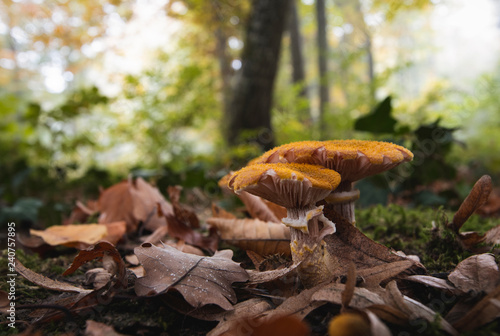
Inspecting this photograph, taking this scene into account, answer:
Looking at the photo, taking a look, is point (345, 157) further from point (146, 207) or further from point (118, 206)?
point (118, 206)

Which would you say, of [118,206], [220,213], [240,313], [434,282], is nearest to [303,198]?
[240,313]

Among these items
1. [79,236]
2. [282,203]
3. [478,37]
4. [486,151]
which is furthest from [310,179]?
[478,37]

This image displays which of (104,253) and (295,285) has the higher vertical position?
(104,253)

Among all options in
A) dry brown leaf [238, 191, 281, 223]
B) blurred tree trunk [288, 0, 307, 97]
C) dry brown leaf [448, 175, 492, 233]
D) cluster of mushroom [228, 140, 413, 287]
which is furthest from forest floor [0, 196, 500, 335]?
blurred tree trunk [288, 0, 307, 97]

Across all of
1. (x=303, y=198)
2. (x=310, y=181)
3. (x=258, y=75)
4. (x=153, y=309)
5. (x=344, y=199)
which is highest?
(x=258, y=75)

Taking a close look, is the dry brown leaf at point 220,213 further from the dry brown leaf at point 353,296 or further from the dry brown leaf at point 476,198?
the dry brown leaf at point 476,198

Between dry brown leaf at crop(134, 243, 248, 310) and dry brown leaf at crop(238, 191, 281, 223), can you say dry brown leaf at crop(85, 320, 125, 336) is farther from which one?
dry brown leaf at crop(238, 191, 281, 223)

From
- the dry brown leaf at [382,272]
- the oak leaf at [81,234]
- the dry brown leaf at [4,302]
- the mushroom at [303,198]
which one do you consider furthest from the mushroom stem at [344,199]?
the dry brown leaf at [4,302]
